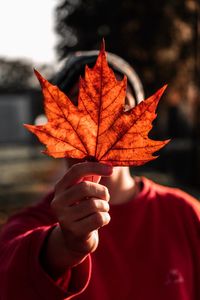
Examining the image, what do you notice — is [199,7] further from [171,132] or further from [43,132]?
[171,132]

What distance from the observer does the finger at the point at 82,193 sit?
1.40 m

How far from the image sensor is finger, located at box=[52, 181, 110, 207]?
140 cm

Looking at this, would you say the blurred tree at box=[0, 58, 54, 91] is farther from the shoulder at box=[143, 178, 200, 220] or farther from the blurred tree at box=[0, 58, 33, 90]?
the shoulder at box=[143, 178, 200, 220]

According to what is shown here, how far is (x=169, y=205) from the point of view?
2344 mm

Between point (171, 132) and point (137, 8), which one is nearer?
point (137, 8)

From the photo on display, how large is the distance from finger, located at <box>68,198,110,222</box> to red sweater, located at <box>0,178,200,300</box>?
420 mm

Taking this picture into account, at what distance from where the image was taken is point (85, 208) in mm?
1395

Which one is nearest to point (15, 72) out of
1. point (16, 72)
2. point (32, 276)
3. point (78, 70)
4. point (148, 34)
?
point (16, 72)

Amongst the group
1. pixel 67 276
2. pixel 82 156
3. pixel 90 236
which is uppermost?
pixel 82 156

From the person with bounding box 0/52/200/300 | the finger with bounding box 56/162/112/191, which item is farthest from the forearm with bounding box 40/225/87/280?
the finger with bounding box 56/162/112/191

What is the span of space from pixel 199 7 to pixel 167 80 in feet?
17.1

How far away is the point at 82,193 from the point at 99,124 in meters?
0.22

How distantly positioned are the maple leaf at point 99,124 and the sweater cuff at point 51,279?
16.1 inches

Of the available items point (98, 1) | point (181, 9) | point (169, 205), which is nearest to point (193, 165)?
point (181, 9)
